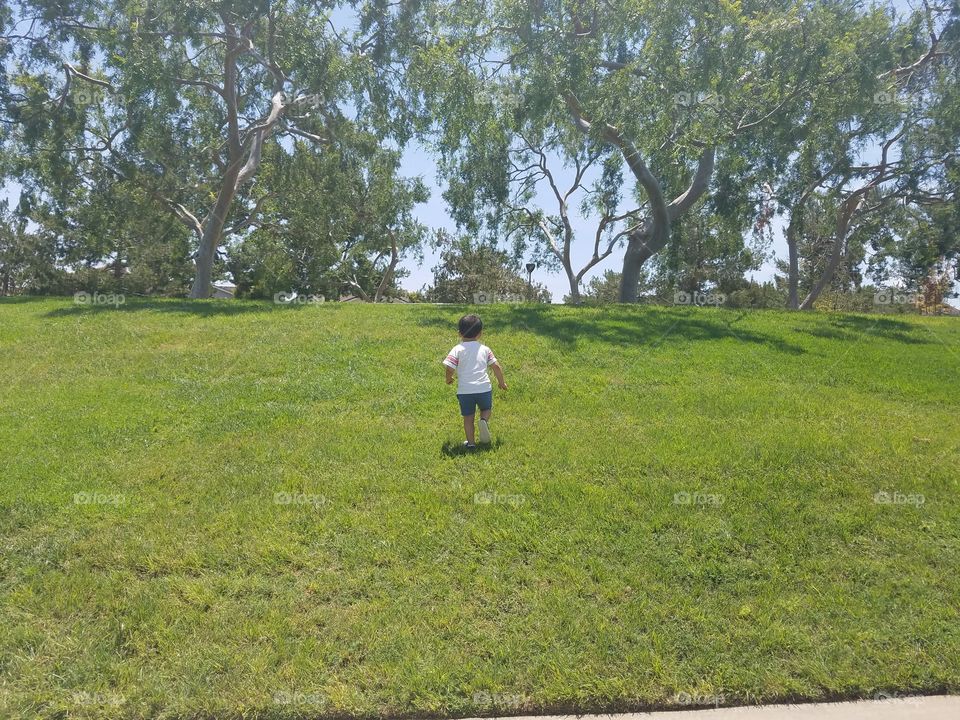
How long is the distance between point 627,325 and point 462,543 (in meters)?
8.75

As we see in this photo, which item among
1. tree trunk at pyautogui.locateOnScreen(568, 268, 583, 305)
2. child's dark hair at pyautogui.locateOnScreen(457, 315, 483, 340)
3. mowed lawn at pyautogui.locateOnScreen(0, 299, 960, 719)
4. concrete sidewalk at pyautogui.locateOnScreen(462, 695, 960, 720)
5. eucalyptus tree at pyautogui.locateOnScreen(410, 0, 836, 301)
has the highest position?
eucalyptus tree at pyautogui.locateOnScreen(410, 0, 836, 301)

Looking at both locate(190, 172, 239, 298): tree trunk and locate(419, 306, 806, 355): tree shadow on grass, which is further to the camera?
locate(190, 172, 239, 298): tree trunk

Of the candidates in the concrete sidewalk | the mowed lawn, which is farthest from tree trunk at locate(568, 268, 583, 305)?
the concrete sidewalk

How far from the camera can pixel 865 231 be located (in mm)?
31422

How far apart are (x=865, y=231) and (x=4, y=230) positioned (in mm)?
49010

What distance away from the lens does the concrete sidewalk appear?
330 centimetres

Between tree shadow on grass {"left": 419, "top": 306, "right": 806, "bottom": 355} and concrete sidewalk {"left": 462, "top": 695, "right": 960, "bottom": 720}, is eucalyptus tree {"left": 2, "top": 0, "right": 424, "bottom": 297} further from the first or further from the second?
concrete sidewalk {"left": 462, "top": 695, "right": 960, "bottom": 720}

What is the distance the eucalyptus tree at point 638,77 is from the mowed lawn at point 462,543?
33.6 feet

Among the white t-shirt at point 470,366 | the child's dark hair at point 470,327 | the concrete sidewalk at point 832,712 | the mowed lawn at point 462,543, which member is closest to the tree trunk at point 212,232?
the mowed lawn at point 462,543

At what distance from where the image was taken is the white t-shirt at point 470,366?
6207mm

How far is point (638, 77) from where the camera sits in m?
16.7

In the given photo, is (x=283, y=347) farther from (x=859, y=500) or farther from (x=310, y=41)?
(x=310, y=41)

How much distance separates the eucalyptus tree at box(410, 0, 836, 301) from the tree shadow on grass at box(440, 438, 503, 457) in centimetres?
1242

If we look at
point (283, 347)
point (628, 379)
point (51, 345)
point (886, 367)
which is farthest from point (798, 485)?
point (51, 345)
